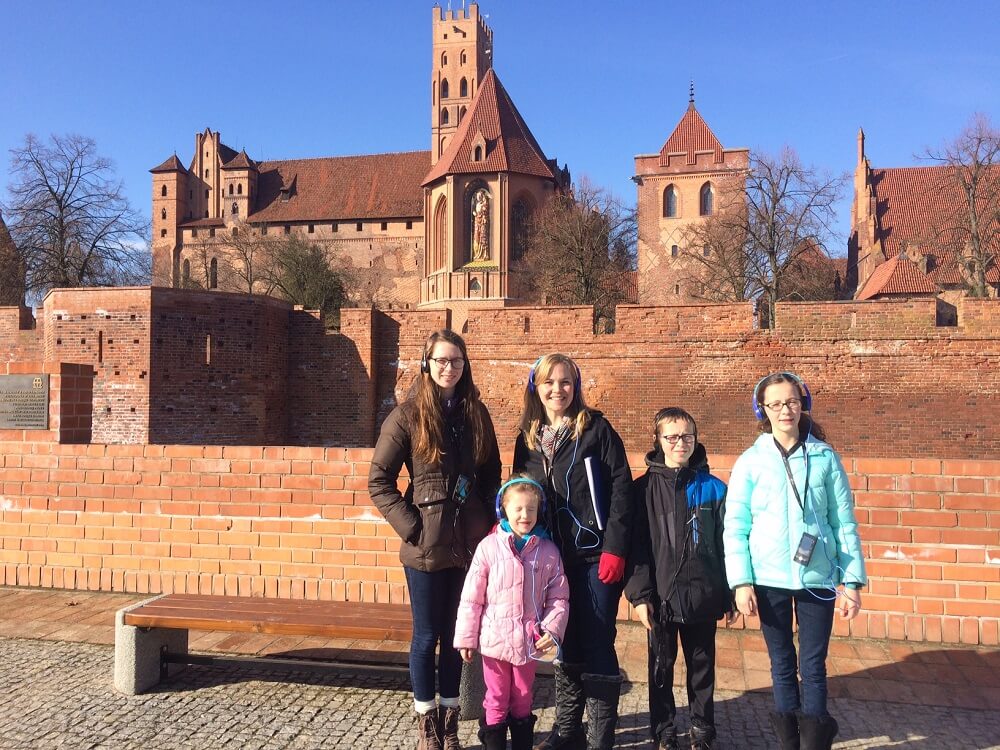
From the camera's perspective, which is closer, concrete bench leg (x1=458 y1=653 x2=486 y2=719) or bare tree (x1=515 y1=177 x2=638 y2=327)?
concrete bench leg (x1=458 y1=653 x2=486 y2=719)

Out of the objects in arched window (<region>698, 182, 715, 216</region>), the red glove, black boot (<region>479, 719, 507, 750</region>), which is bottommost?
black boot (<region>479, 719, 507, 750</region>)

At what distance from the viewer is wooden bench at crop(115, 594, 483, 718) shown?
3412 mm

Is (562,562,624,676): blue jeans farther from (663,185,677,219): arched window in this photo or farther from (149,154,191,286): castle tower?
(149,154,191,286): castle tower

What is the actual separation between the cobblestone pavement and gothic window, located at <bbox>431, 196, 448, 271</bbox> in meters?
35.0

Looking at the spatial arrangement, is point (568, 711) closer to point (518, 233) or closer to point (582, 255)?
point (582, 255)

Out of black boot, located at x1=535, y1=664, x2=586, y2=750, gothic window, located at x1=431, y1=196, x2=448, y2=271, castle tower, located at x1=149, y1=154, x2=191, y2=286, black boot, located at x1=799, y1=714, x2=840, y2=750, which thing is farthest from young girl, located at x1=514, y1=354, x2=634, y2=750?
castle tower, located at x1=149, y1=154, x2=191, y2=286

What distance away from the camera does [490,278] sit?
120 ft

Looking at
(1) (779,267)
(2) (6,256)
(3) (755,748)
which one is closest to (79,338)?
(3) (755,748)

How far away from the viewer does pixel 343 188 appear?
5331cm

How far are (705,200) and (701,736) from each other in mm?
37164

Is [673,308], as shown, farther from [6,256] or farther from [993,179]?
[6,256]

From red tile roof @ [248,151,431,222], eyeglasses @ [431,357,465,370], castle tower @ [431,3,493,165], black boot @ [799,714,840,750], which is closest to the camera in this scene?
A: black boot @ [799,714,840,750]

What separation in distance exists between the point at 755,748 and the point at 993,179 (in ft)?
95.8

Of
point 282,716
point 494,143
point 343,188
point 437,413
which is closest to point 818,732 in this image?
point 437,413
